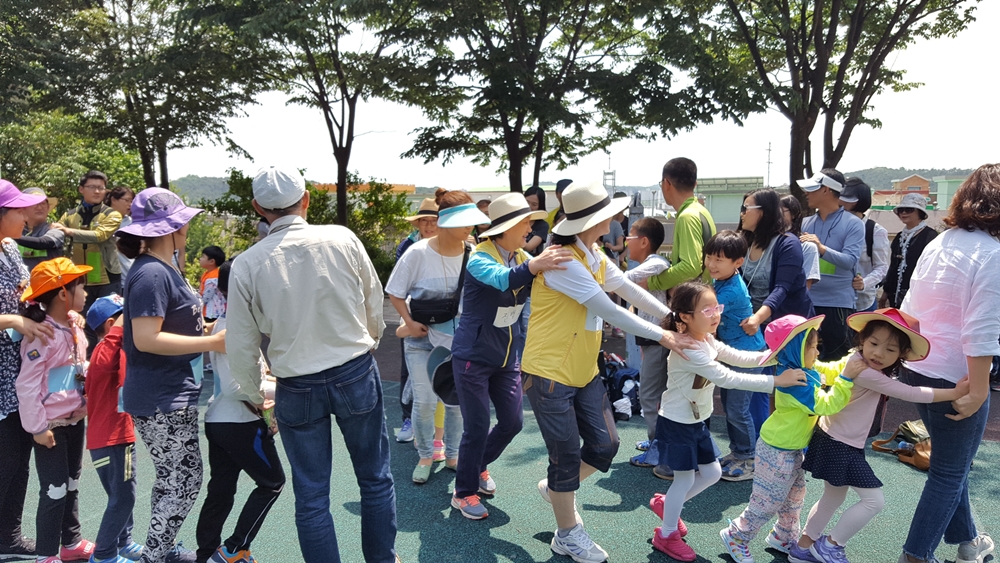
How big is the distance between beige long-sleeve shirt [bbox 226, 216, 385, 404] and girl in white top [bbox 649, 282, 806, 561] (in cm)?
159

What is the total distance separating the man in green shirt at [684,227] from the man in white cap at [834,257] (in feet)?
4.20

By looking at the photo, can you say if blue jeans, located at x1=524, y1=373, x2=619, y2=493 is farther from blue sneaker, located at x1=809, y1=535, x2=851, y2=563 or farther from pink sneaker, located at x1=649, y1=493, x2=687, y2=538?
blue sneaker, located at x1=809, y1=535, x2=851, y2=563

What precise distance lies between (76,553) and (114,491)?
0.61 m

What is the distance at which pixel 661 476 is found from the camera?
4535 millimetres

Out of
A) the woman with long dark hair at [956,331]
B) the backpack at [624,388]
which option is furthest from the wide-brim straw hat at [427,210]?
the woman with long dark hair at [956,331]

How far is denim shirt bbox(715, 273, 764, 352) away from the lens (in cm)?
407

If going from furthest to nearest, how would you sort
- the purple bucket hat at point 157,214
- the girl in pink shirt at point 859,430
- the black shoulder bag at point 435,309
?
the black shoulder bag at point 435,309, the girl in pink shirt at point 859,430, the purple bucket hat at point 157,214

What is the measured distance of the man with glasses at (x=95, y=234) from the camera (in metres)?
7.00

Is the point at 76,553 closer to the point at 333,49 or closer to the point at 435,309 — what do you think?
the point at 435,309

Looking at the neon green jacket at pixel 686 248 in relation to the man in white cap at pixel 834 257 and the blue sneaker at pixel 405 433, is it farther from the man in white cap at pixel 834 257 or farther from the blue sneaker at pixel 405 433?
the blue sneaker at pixel 405 433

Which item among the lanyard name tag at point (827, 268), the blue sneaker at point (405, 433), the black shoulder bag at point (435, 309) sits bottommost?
the blue sneaker at point (405, 433)

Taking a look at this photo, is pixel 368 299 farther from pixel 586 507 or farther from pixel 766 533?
pixel 766 533

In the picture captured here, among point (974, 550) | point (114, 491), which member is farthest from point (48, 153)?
point (974, 550)

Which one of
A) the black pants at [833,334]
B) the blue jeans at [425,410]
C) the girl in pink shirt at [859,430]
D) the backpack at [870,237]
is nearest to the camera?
the girl in pink shirt at [859,430]
